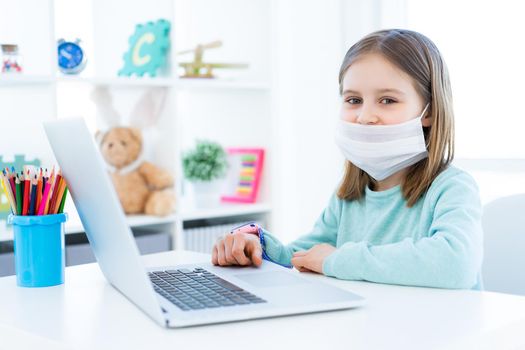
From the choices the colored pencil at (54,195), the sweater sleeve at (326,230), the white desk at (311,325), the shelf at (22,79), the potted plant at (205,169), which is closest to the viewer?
the white desk at (311,325)

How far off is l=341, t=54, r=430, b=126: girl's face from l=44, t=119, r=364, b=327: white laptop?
39 centimetres

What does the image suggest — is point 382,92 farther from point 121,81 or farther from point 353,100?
point 121,81

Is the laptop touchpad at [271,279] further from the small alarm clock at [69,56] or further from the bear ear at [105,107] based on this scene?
the bear ear at [105,107]

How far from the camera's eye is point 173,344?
2.31 feet

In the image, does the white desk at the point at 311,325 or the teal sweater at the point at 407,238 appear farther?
the teal sweater at the point at 407,238

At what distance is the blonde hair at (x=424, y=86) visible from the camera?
1306 mm

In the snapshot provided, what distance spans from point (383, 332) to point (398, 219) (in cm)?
62

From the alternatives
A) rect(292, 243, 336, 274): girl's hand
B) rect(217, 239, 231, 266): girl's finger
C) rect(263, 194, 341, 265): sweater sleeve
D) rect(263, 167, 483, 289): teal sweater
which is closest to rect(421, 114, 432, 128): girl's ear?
rect(263, 167, 483, 289): teal sweater

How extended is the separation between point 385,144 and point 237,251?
1.21ft

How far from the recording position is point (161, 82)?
2.36m

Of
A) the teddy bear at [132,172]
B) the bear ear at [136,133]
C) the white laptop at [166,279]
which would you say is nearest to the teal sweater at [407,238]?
the white laptop at [166,279]

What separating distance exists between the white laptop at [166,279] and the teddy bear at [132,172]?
1.31 m

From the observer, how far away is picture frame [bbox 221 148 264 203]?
2699 millimetres

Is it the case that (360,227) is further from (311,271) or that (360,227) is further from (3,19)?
(3,19)
